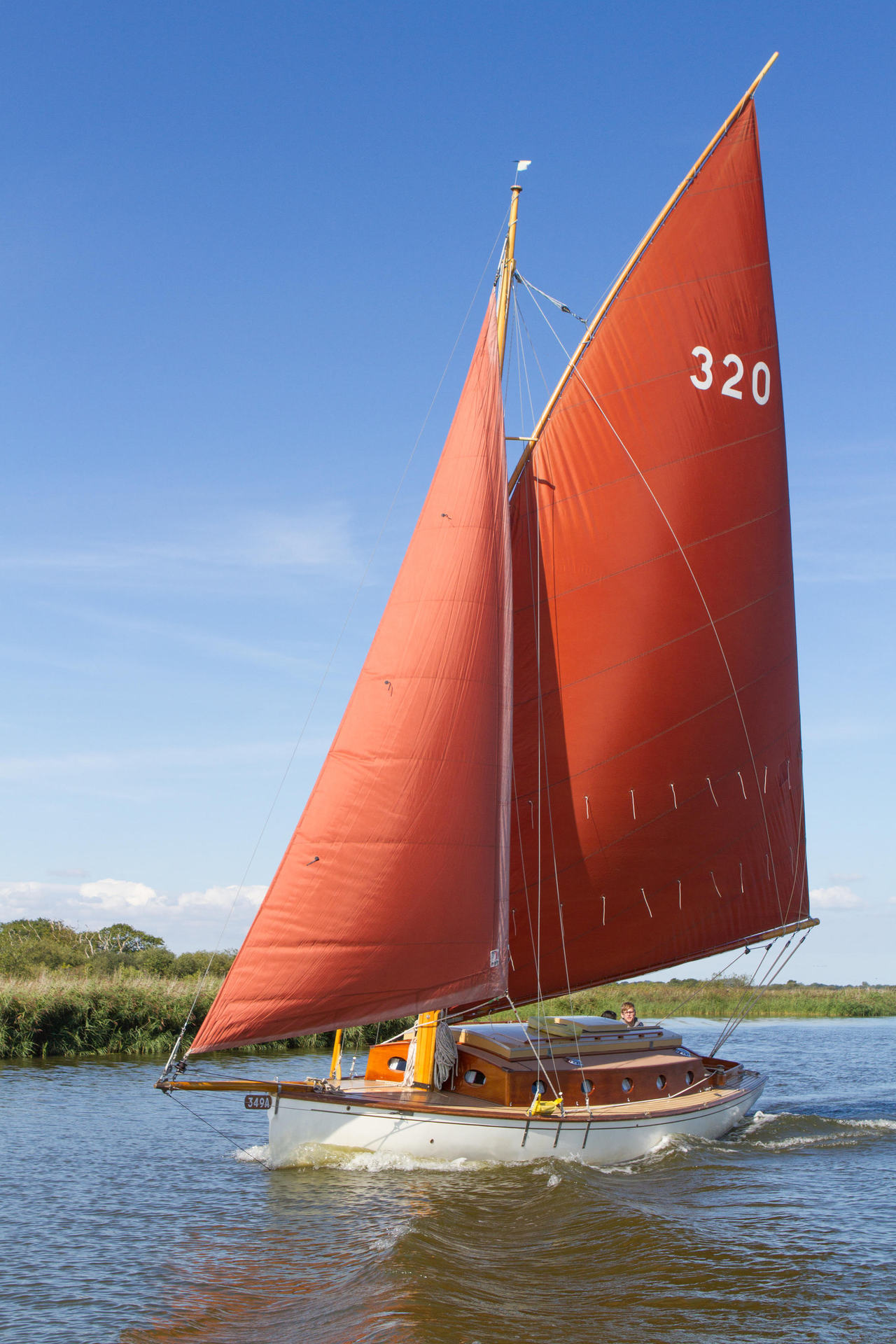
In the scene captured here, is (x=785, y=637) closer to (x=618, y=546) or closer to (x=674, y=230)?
(x=618, y=546)

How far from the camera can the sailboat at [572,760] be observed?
1364 cm

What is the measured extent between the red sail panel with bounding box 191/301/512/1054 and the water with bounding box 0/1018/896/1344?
2.32 m

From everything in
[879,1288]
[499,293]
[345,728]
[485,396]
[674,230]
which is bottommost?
[879,1288]

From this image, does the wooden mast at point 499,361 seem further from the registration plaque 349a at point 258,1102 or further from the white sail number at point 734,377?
the white sail number at point 734,377

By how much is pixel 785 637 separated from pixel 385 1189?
13128 millimetres

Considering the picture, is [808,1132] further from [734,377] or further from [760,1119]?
[734,377]

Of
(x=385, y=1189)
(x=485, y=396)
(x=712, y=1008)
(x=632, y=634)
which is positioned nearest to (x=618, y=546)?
(x=632, y=634)

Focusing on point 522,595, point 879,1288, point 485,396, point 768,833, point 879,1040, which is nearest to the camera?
point 879,1288

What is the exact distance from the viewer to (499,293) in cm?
1689

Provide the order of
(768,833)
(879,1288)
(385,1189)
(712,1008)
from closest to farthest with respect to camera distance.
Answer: (879,1288)
(385,1189)
(768,833)
(712,1008)

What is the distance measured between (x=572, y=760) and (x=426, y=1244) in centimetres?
816

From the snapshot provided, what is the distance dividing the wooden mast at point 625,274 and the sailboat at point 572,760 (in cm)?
5

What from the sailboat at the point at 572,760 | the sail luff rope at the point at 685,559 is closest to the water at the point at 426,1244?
the sailboat at the point at 572,760

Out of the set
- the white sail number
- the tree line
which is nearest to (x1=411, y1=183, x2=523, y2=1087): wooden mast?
the white sail number
